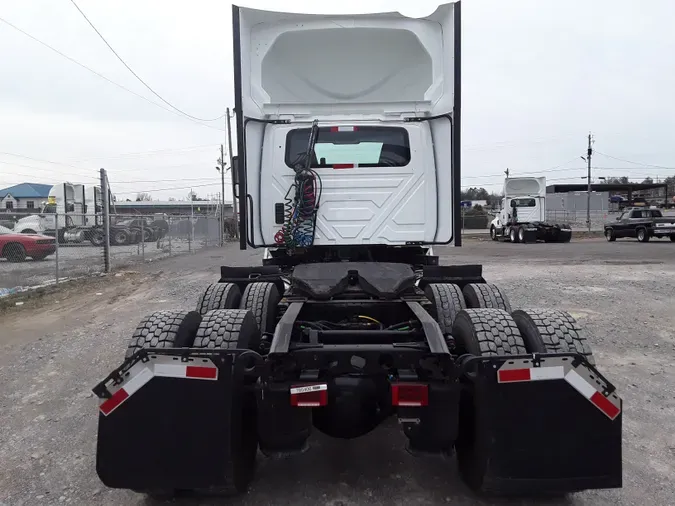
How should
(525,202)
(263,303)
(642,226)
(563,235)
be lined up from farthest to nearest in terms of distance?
(525,202) < (563,235) < (642,226) < (263,303)

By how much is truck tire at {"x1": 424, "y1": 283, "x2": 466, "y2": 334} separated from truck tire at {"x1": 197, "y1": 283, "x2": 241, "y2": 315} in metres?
1.71

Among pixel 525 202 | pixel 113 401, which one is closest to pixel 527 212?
pixel 525 202

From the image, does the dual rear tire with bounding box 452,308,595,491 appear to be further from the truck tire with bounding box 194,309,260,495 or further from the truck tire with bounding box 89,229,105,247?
the truck tire with bounding box 89,229,105,247

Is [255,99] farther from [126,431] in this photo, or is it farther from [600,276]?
[600,276]

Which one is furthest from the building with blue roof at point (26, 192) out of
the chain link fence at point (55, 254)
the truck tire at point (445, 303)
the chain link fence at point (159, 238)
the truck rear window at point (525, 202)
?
the truck tire at point (445, 303)

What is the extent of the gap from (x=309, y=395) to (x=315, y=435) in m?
1.51

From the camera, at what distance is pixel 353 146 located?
501 cm

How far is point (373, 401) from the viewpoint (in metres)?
2.81

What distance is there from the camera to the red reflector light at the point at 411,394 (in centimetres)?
260

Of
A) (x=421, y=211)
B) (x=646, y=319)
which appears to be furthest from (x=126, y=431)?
(x=646, y=319)

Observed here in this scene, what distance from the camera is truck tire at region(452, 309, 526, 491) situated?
8.86 ft

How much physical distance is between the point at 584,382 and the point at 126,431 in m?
2.35

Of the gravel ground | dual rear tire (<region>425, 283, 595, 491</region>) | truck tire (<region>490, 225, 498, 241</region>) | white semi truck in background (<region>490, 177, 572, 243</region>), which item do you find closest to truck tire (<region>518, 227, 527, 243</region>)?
white semi truck in background (<region>490, 177, 572, 243</region>)

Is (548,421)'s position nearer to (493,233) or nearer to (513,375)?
(513,375)
